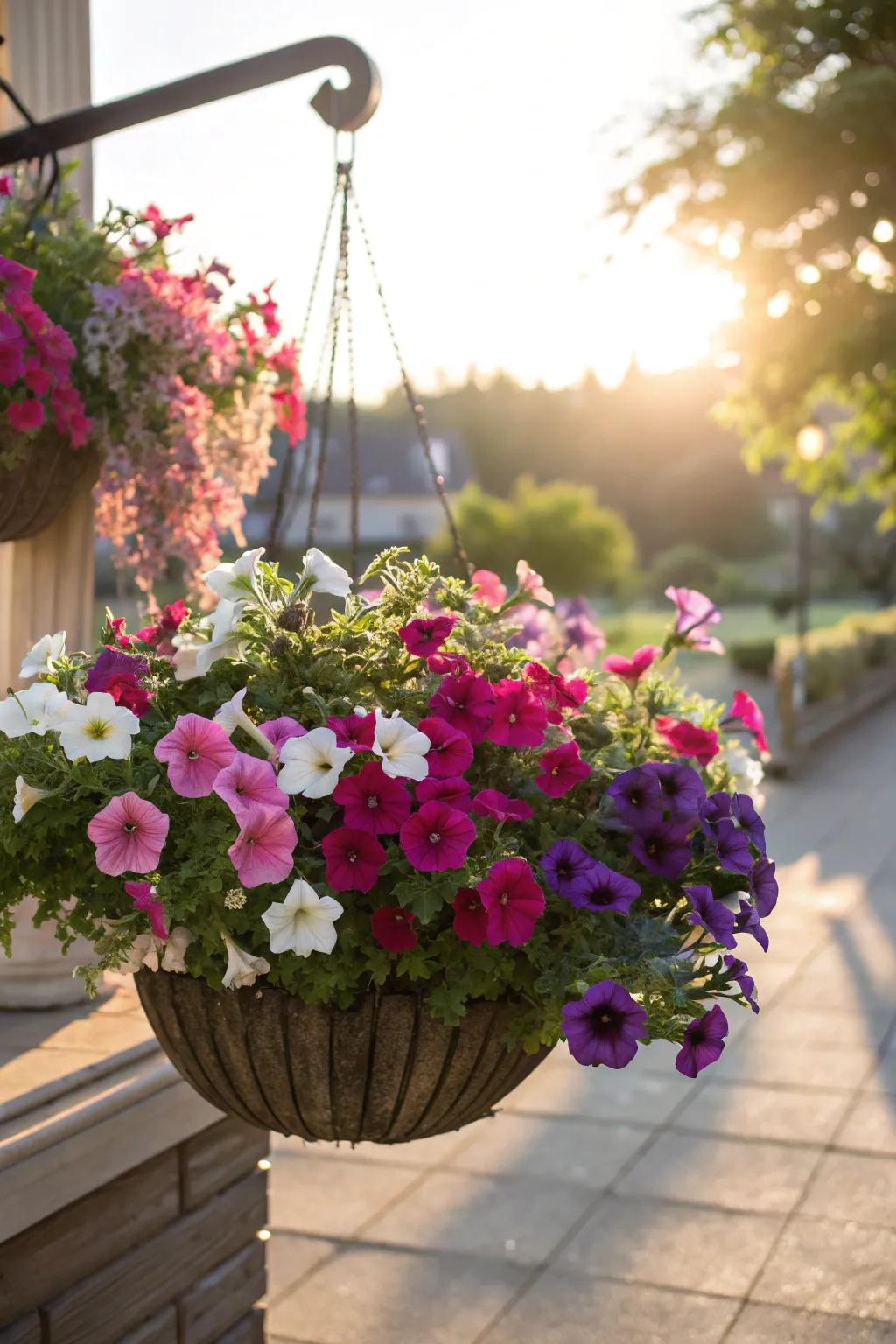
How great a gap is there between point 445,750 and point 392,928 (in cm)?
20

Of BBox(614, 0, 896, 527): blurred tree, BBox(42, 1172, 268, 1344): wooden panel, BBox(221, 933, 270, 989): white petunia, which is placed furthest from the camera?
BBox(614, 0, 896, 527): blurred tree

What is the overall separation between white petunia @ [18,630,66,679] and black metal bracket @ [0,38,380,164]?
3.03 ft

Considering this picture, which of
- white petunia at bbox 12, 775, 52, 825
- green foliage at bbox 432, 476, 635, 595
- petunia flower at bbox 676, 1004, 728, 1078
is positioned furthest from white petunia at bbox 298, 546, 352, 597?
green foliage at bbox 432, 476, 635, 595

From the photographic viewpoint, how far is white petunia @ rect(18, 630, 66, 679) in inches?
69.6

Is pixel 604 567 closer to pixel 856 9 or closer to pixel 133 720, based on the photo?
pixel 856 9

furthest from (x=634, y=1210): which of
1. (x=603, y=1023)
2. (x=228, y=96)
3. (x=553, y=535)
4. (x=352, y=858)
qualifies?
(x=553, y=535)

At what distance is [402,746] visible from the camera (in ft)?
5.12

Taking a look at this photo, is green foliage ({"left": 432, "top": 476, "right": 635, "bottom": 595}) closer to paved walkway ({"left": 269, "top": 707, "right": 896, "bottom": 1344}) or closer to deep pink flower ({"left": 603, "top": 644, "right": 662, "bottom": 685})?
paved walkway ({"left": 269, "top": 707, "right": 896, "bottom": 1344})

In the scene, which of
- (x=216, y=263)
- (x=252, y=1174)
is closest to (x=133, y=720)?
(x=216, y=263)

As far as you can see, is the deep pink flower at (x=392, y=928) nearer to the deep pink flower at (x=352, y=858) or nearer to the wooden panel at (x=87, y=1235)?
the deep pink flower at (x=352, y=858)

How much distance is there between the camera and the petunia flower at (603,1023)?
1509 millimetres

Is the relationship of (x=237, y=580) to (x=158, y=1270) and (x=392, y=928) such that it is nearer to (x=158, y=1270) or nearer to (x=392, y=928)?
(x=392, y=928)

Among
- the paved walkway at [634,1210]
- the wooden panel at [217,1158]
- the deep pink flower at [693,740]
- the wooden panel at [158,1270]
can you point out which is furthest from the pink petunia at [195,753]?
the paved walkway at [634,1210]

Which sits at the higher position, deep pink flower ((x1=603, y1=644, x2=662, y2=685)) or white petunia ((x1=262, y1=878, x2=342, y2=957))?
deep pink flower ((x1=603, y1=644, x2=662, y2=685))
